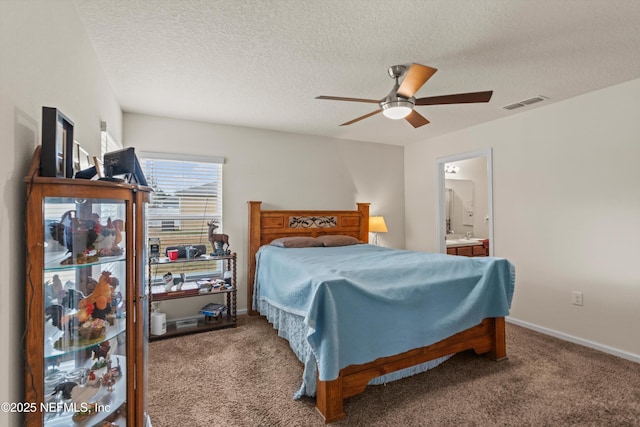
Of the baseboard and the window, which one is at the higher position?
the window

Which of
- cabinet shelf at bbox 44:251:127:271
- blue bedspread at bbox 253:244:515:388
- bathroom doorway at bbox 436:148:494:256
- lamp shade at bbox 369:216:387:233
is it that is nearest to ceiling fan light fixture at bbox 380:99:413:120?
blue bedspread at bbox 253:244:515:388

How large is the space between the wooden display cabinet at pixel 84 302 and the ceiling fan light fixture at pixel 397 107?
1737 mm

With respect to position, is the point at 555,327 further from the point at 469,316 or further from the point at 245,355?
the point at 245,355

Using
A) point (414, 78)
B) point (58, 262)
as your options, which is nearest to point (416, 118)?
point (414, 78)

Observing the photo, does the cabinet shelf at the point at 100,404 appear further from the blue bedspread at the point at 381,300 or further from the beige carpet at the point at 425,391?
the blue bedspread at the point at 381,300

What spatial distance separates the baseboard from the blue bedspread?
1.12 metres

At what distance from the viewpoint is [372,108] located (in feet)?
11.0

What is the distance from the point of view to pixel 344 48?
2.15 meters

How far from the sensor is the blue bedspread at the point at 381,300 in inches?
72.4

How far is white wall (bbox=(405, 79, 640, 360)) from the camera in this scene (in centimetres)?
270

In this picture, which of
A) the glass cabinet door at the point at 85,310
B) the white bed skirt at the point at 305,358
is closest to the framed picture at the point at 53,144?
the glass cabinet door at the point at 85,310

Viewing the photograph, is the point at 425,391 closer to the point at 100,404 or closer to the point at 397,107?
the point at 100,404

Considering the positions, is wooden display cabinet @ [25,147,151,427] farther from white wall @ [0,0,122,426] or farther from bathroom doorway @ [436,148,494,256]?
bathroom doorway @ [436,148,494,256]

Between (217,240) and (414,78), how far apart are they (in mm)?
2729
